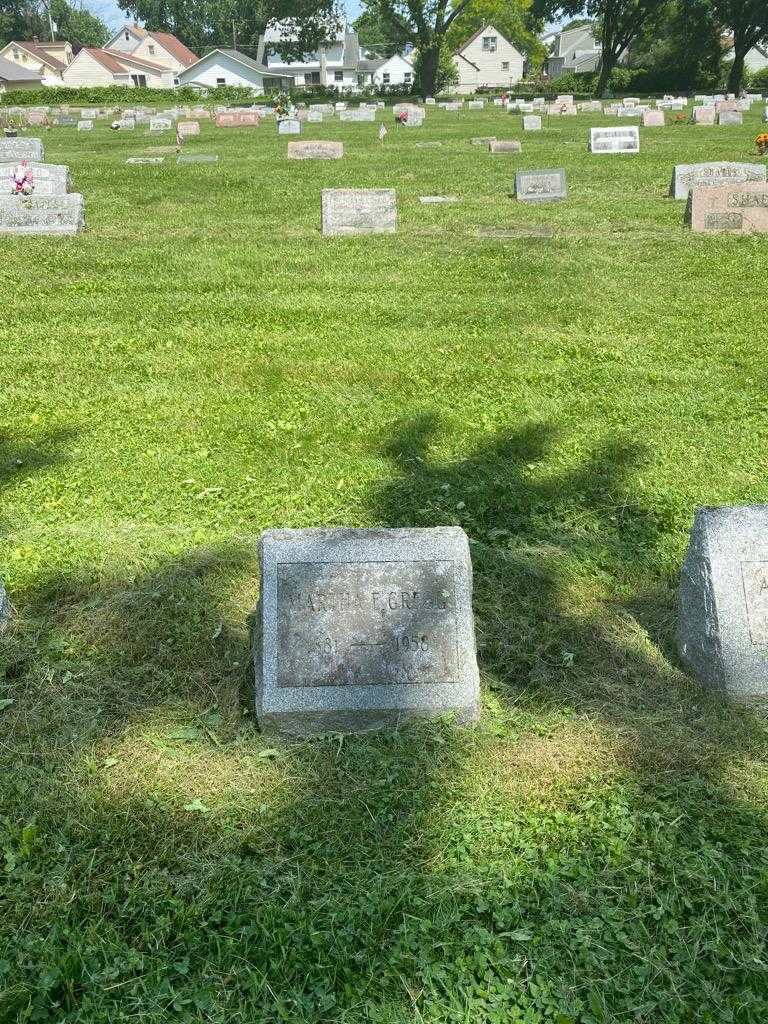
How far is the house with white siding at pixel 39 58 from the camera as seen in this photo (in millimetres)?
90750

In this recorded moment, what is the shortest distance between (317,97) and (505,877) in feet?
200

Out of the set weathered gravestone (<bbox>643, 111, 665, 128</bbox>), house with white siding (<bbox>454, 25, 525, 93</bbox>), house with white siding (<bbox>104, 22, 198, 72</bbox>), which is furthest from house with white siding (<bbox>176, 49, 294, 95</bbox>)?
weathered gravestone (<bbox>643, 111, 665, 128</bbox>)

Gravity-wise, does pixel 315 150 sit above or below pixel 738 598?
above

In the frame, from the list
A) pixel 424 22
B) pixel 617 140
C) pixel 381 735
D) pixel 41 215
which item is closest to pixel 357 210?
pixel 41 215

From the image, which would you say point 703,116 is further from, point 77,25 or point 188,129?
point 77,25

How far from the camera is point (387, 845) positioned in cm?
300

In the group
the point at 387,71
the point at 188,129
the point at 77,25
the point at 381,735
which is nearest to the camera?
the point at 381,735

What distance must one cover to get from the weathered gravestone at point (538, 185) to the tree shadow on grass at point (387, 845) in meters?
13.5

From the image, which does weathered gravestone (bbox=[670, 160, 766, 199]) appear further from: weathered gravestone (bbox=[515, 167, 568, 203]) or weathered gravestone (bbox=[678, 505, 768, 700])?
weathered gravestone (bbox=[678, 505, 768, 700])

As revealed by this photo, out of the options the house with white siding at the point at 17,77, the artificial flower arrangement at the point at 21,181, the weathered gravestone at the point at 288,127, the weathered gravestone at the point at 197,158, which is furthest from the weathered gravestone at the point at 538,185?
the house with white siding at the point at 17,77

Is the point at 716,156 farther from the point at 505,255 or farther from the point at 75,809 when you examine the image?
the point at 75,809

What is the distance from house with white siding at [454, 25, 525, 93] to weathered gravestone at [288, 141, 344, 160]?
68101mm

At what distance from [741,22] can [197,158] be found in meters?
45.9

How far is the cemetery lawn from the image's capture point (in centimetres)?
262
